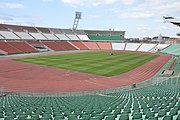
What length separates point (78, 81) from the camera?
89.7 feet

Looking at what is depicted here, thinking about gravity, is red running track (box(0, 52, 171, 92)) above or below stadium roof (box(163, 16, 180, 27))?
below

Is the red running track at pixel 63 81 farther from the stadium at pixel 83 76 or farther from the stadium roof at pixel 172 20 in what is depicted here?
the stadium roof at pixel 172 20

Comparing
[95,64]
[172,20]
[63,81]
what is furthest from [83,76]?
[172,20]

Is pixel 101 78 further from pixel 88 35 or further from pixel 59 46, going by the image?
pixel 88 35

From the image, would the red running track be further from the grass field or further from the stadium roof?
the stadium roof

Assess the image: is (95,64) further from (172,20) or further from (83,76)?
(172,20)

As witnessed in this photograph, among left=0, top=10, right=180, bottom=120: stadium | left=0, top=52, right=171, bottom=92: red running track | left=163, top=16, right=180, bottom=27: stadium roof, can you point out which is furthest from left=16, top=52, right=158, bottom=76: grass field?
left=163, top=16, right=180, bottom=27: stadium roof

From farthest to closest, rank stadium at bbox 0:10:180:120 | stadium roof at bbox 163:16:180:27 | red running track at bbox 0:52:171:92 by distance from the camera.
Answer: red running track at bbox 0:52:171:92, stadium roof at bbox 163:16:180:27, stadium at bbox 0:10:180:120

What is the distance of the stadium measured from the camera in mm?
8211

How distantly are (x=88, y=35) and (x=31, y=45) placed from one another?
42012 millimetres

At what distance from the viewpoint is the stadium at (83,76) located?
821 centimetres

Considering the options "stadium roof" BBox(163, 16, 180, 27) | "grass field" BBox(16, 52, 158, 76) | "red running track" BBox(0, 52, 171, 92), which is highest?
"stadium roof" BBox(163, 16, 180, 27)

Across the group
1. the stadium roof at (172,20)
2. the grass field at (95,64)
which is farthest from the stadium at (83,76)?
the stadium roof at (172,20)

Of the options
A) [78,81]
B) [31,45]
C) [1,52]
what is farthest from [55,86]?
[31,45]
